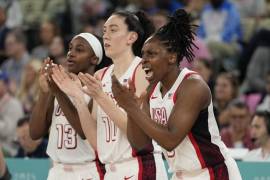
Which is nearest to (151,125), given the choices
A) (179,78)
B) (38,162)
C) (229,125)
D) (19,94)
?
(179,78)

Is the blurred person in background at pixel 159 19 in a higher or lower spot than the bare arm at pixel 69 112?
higher

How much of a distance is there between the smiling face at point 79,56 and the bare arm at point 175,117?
1616 mm

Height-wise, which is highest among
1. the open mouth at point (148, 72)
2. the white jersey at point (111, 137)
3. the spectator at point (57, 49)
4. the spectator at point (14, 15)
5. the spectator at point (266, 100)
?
the spectator at point (14, 15)

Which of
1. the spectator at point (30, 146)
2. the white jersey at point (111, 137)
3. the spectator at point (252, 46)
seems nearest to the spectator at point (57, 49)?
the spectator at point (252, 46)

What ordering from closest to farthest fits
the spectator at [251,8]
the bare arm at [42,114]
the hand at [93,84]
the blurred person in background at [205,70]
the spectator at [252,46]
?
the hand at [93,84], the bare arm at [42,114], the blurred person in background at [205,70], the spectator at [252,46], the spectator at [251,8]

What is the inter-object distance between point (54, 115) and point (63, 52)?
5.93 m

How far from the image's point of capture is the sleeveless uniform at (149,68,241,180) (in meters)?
7.49

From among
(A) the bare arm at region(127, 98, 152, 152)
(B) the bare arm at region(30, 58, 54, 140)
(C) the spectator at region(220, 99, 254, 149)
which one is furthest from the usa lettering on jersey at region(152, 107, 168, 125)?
(C) the spectator at region(220, 99, 254, 149)

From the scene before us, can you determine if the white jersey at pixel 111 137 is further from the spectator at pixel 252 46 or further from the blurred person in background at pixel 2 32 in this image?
the blurred person in background at pixel 2 32

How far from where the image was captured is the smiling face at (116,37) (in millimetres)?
8492

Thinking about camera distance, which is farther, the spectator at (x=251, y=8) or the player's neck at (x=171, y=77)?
the spectator at (x=251, y=8)

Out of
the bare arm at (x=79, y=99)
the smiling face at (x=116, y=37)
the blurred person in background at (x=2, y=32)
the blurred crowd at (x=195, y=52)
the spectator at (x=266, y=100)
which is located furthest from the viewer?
the blurred person in background at (x=2, y=32)

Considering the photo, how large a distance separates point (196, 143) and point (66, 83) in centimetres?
161

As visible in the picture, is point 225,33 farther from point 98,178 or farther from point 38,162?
point 98,178
